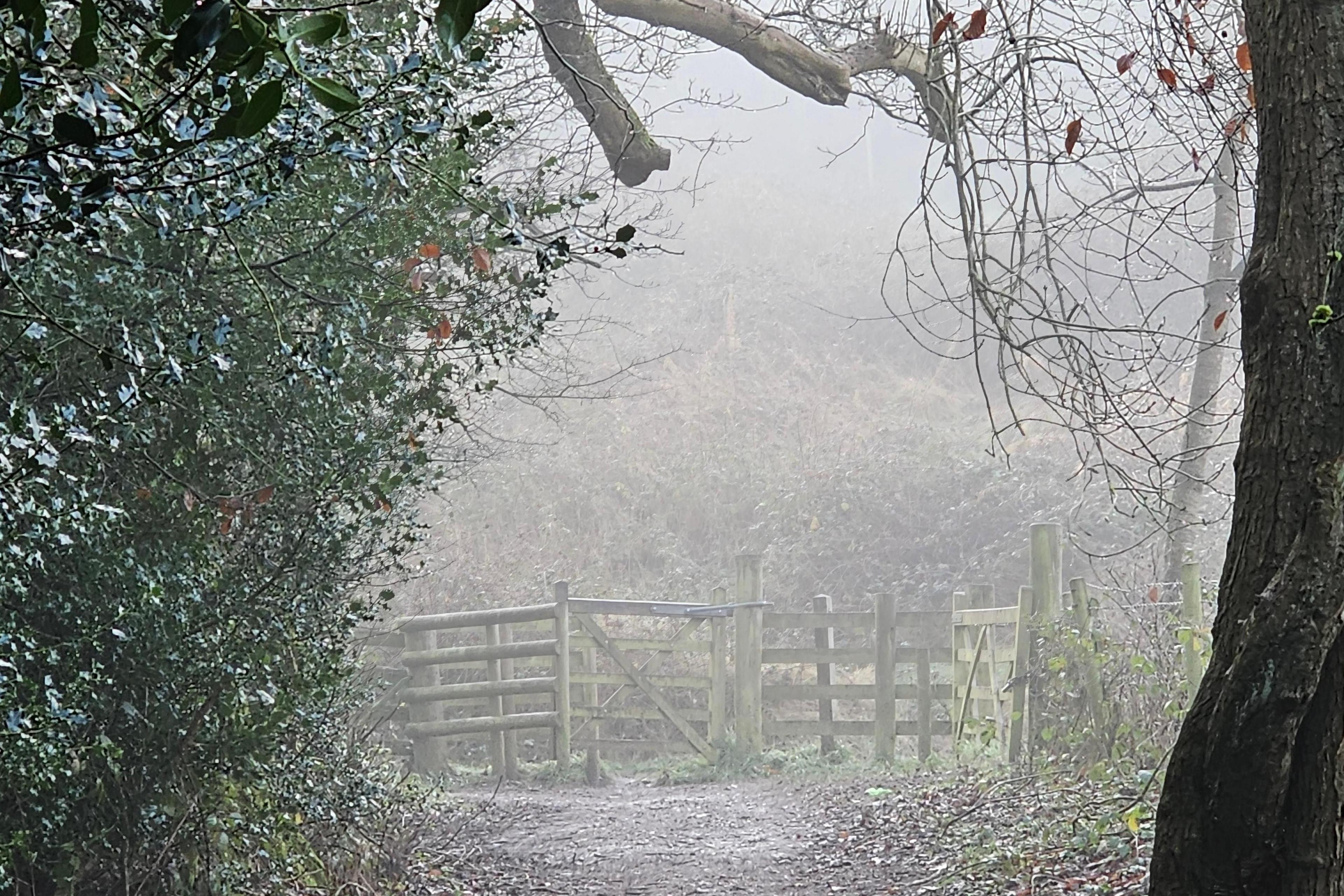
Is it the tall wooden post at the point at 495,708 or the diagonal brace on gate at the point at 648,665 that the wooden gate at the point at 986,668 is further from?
the tall wooden post at the point at 495,708

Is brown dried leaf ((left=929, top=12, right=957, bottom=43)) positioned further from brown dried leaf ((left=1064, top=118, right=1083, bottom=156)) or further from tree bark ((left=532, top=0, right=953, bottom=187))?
tree bark ((left=532, top=0, right=953, bottom=187))

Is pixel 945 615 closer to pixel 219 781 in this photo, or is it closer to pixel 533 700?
pixel 533 700

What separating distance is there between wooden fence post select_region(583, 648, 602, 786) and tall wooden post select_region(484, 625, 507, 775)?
29.6 inches

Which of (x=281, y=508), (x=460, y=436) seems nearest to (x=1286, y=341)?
(x=281, y=508)

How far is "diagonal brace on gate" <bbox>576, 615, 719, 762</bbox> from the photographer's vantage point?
11.3 metres

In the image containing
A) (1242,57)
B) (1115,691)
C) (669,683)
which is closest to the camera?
(1242,57)

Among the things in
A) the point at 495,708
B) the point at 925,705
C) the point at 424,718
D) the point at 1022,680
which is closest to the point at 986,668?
the point at 1022,680

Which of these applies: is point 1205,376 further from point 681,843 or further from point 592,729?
point 592,729

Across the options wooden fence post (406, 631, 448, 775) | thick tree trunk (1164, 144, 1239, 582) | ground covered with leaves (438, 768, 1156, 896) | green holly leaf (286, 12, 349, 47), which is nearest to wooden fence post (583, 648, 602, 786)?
wooden fence post (406, 631, 448, 775)

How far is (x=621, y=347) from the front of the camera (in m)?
22.0

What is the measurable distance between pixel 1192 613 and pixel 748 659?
514 centimetres

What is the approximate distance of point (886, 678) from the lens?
1085 centimetres

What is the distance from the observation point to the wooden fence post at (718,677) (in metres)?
11.3

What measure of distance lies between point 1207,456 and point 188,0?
14342 millimetres
